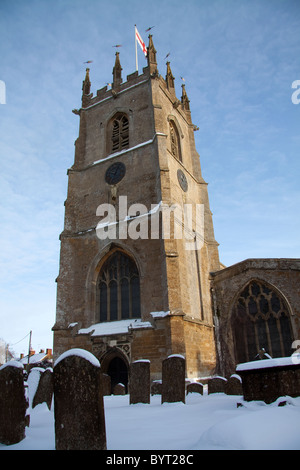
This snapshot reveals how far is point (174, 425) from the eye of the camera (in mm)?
3832

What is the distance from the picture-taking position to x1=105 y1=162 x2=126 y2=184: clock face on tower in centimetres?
1691

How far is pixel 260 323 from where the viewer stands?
45.4ft

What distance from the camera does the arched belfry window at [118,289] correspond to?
47.7ft

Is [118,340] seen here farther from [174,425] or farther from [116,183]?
[174,425]

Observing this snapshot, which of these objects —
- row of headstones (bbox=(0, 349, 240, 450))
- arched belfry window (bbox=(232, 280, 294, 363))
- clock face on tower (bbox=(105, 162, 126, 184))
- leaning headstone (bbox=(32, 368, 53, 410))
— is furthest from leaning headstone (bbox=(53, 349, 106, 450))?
clock face on tower (bbox=(105, 162, 126, 184))

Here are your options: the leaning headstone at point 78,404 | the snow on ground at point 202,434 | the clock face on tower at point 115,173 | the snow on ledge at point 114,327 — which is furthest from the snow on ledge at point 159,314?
the leaning headstone at point 78,404

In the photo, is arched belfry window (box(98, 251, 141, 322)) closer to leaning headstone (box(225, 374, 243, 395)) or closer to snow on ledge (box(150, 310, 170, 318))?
snow on ledge (box(150, 310, 170, 318))

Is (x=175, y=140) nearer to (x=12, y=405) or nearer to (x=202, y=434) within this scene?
(x=12, y=405)

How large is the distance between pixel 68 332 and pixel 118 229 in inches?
205

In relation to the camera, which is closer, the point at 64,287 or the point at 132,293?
the point at 132,293

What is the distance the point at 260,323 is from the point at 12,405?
39.2 ft

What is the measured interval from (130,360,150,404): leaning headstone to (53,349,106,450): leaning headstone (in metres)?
4.21

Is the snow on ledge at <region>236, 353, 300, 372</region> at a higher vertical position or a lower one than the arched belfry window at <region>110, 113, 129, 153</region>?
lower
